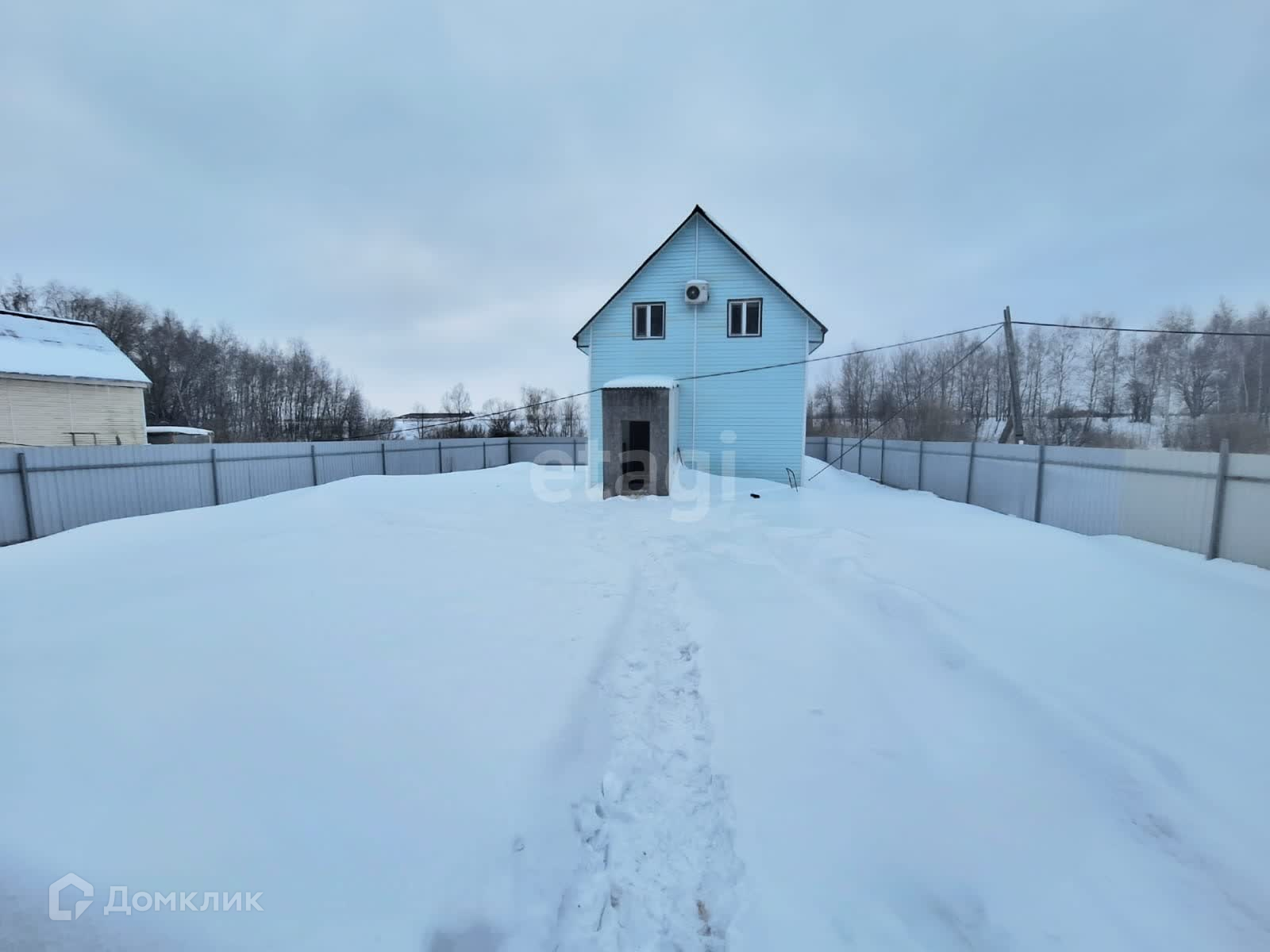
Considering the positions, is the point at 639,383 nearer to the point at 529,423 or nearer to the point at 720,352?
the point at 720,352

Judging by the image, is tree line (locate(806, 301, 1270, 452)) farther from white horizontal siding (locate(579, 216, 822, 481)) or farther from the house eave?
the house eave

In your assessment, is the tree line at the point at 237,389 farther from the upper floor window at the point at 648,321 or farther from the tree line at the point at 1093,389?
the tree line at the point at 1093,389

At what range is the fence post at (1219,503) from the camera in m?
5.98

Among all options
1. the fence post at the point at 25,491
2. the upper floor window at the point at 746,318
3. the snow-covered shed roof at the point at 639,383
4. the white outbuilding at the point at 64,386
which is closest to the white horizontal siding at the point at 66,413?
the white outbuilding at the point at 64,386

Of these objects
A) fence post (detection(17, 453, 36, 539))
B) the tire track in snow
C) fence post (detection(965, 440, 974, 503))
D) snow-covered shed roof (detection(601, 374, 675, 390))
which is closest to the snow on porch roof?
snow-covered shed roof (detection(601, 374, 675, 390))

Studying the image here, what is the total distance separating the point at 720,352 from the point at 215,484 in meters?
13.6

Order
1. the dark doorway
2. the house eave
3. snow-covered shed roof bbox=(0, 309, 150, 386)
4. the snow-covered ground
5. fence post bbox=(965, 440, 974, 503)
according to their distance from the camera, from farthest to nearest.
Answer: snow-covered shed roof bbox=(0, 309, 150, 386) → the house eave → the dark doorway → fence post bbox=(965, 440, 974, 503) → the snow-covered ground

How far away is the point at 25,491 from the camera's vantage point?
8734mm

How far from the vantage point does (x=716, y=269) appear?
14930 millimetres

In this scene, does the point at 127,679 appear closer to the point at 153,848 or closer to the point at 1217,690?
the point at 153,848

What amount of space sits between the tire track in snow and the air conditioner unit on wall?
42.1 ft

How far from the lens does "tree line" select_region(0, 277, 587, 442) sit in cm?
3419
